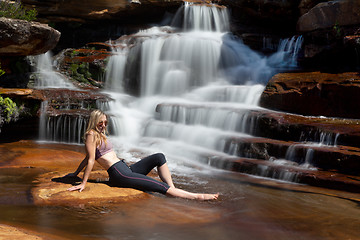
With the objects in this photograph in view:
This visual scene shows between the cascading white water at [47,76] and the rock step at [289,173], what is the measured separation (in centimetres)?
802

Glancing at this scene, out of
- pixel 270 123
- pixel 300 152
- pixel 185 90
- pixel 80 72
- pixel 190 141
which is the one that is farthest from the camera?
pixel 80 72

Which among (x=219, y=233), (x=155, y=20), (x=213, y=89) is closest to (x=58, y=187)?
(x=219, y=233)

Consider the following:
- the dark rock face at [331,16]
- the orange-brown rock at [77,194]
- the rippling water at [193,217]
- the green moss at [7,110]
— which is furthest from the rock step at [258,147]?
the dark rock face at [331,16]

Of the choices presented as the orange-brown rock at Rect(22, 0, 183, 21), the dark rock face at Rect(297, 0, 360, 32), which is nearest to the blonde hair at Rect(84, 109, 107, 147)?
the dark rock face at Rect(297, 0, 360, 32)

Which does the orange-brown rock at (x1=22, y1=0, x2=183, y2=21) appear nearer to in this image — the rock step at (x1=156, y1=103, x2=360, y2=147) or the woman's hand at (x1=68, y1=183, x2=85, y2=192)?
the rock step at (x1=156, y1=103, x2=360, y2=147)

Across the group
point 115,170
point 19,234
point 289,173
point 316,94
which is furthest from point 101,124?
point 316,94

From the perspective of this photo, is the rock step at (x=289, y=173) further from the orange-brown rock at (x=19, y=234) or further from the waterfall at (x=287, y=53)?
the waterfall at (x=287, y=53)

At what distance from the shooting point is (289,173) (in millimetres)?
6895

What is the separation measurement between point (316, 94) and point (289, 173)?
3849 mm

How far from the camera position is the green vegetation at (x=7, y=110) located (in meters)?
9.57

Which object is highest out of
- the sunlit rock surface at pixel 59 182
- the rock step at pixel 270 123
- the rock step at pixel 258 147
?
the rock step at pixel 270 123

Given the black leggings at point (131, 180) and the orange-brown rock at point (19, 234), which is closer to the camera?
the orange-brown rock at point (19, 234)

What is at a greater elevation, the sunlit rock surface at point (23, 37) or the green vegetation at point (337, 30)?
the green vegetation at point (337, 30)

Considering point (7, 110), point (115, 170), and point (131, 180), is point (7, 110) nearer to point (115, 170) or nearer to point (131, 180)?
point (115, 170)
